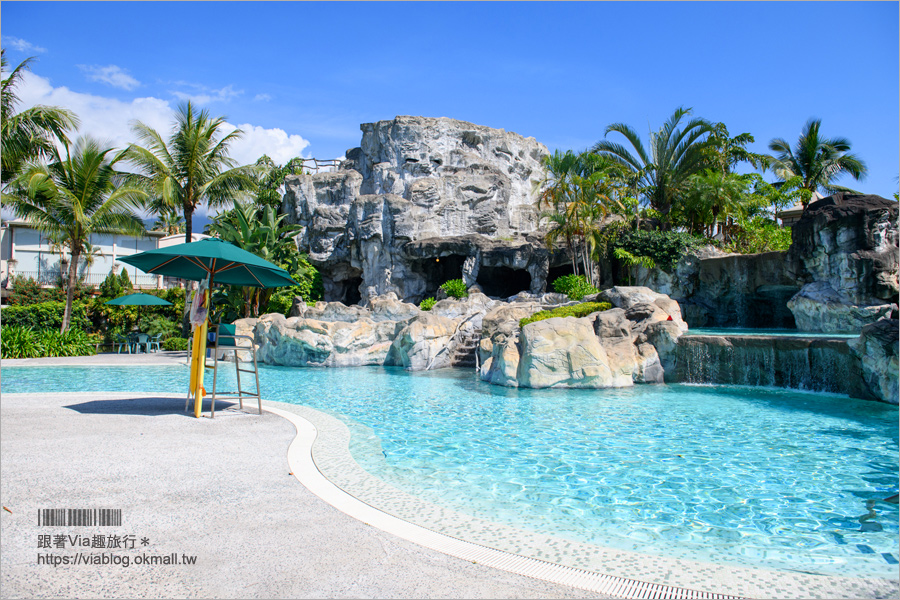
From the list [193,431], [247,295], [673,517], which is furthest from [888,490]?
[247,295]

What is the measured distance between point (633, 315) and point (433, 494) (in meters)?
11.6

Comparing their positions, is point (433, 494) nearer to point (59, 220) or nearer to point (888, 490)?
point (888, 490)

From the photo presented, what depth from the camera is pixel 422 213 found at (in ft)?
95.6

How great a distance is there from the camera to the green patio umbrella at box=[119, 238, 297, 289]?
22.3 ft

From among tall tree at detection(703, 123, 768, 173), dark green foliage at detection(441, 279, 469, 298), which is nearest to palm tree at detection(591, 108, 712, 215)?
tall tree at detection(703, 123, 768, 173)

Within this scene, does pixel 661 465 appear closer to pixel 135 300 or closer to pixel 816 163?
pixel 135 300

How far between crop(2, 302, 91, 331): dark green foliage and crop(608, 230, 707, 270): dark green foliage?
22629 millimetres

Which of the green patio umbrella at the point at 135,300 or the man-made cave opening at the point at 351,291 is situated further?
the man-made cave opening at the point at 351,291

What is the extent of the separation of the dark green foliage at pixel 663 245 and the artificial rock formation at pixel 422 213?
4.43 m

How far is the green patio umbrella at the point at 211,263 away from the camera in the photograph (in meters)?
6.79

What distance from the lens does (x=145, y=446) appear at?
17.4 ft

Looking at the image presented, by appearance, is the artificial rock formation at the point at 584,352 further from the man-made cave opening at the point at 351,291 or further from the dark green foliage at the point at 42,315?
the man-made cave opening at the point at 351,291

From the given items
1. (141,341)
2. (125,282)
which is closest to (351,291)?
(125,282)

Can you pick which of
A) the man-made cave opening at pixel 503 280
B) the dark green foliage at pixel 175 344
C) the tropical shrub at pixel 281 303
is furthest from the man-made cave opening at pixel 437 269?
the dark green foliage at pixel 175 344
